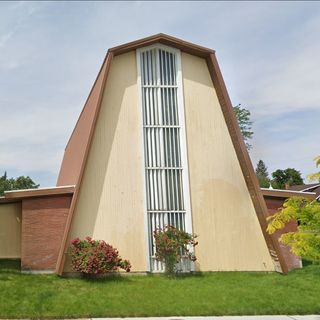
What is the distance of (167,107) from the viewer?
54.7 feet

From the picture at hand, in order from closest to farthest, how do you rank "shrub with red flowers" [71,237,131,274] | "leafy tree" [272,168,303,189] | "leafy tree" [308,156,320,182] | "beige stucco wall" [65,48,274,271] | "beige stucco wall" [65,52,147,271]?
"leafy tree" [308,156,320,182], "shrub with red flowers" [71,237,131,274], "beige stucco wall" [65,52,147,271], "beige stucco wall" [65,48,274,271], "leafy tree" [272,168,303,189]

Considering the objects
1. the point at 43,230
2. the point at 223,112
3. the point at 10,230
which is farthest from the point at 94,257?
the point at 223,112

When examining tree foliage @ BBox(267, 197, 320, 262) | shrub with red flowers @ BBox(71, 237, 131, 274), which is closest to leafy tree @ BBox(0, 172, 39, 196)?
shrub with red flowers @ BBox(71, 237, 131, 274)

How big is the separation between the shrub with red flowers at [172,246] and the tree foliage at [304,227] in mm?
6174

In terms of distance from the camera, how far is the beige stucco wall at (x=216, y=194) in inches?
625

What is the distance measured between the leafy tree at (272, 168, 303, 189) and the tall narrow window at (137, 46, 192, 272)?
2333 inches

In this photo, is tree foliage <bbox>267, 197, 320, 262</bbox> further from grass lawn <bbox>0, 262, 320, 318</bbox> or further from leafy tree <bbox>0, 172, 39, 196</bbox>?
leafy tree <bbox>0, 172, 39, 196</bbox>

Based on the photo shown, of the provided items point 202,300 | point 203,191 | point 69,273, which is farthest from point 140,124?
point 202,300

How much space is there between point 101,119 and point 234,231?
21.4 ft

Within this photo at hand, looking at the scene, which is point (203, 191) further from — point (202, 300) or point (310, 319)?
point (310, 319)

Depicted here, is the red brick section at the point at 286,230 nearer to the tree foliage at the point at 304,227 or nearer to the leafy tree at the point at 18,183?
the tree foliage at the point at 304,227

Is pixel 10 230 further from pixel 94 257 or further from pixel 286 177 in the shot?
pixel 286 177

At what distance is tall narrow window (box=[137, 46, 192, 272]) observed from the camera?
624 inches

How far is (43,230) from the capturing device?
1502 cm
